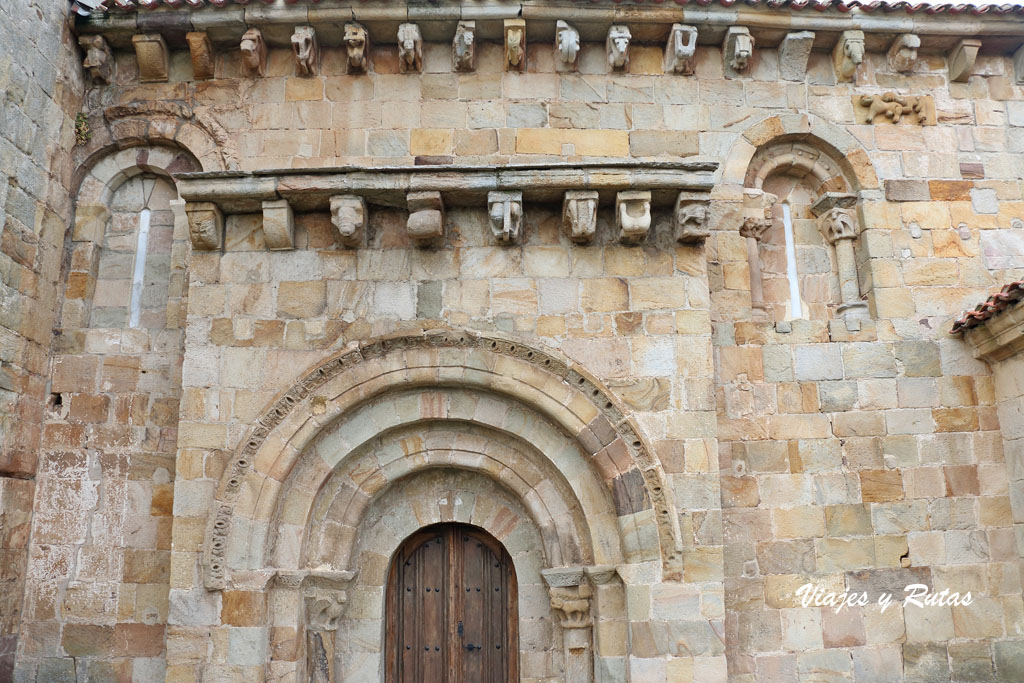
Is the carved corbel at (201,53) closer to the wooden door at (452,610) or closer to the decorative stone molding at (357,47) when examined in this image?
the decorative stone molding at (357,47)

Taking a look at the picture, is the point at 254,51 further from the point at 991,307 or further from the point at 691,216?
the point at 991,307

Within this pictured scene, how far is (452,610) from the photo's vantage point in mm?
5852

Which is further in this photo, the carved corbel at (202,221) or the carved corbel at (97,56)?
the carved corbel at (97,56)

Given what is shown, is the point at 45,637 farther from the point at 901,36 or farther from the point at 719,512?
the point at 901,36

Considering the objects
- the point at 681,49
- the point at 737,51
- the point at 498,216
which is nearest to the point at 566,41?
the point at 681,49

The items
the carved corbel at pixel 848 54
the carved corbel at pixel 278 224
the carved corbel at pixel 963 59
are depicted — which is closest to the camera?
the carved corbel at pixel 278 224

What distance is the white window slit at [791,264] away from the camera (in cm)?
647

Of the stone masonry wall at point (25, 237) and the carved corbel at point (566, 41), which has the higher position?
the carved corbel at point (566, 41)

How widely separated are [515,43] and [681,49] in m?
1.36

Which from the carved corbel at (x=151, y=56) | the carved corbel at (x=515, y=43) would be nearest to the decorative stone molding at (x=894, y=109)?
the carved corbel at (x=515, y=43)

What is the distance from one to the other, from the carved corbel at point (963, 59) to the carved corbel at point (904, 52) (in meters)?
0.34

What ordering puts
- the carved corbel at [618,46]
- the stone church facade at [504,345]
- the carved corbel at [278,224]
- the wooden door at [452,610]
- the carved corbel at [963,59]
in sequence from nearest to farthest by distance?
1. the stone church facade at [504,345]
2. the carved corbel at [278,224]
3. the wooden door at [452,610]
4. the carved corbel at [618,46]
5. the carved corbel at [963,59]

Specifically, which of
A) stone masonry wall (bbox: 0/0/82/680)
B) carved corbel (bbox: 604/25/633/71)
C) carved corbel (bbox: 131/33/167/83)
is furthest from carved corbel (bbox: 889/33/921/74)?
stone masonry wall (bbox: 0/0/82/680)

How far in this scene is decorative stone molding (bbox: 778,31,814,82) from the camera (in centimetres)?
645
